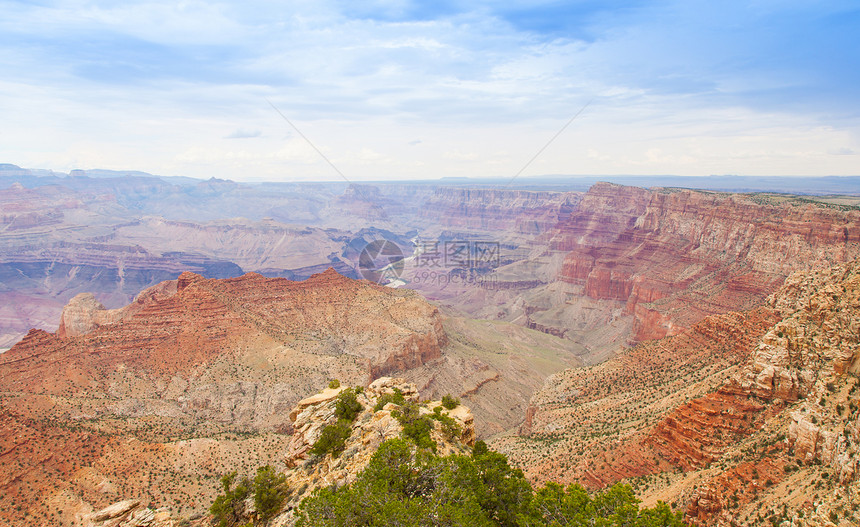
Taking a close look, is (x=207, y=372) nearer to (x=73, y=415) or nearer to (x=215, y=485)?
(x=73, y=415)

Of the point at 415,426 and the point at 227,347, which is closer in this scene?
the point at 415,426

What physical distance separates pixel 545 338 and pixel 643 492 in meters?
93.5

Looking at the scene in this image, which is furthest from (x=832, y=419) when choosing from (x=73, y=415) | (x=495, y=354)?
(x=495, y=354)

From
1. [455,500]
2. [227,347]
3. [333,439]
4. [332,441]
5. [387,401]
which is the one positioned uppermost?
[455,500]

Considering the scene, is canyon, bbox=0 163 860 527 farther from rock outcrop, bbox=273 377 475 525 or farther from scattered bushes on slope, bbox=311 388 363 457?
scattered bushes on slope, bbox=311 388 363 457

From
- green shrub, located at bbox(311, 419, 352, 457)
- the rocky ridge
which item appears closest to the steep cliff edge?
green shrub, located at bbox(311, 419, 352, 457)

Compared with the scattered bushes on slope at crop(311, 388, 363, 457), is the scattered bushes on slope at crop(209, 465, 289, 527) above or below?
below

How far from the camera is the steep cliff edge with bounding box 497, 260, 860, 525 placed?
25.2 metres

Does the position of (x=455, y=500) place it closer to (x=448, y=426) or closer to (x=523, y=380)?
(x=448, y=426)

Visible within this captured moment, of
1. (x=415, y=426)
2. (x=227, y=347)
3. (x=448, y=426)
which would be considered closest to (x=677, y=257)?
(x=227, y=347)

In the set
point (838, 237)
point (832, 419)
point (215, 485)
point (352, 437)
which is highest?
point (838, 237)

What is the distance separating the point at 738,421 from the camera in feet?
113

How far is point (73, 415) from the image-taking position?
5084 centimetres

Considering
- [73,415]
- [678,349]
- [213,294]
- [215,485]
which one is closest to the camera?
[215,485]
